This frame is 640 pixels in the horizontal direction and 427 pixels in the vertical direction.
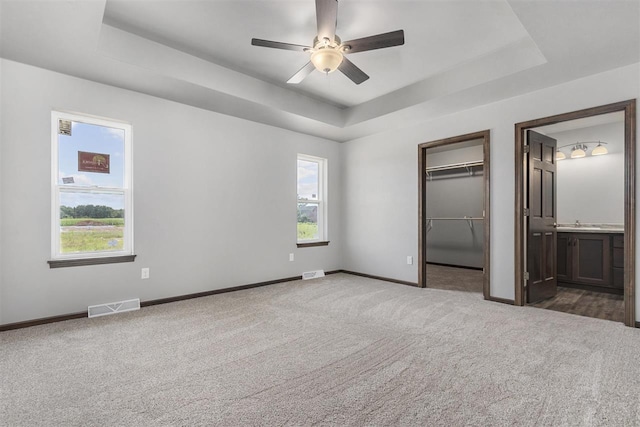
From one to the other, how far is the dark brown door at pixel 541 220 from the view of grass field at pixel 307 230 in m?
3.22

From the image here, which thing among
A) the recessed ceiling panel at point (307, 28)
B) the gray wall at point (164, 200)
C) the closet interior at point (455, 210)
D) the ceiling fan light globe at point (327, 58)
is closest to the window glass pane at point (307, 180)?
the gray wall at point (164, 200)

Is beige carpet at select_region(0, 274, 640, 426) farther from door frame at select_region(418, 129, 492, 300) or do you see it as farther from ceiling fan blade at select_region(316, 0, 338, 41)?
ceiling fan blade at select_region(316, 0, 338, 41)

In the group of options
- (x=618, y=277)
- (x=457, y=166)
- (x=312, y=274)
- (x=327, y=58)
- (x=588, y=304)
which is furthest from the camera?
(x=457, y=166)

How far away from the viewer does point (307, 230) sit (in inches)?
219

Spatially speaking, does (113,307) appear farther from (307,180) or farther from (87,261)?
(307,180)

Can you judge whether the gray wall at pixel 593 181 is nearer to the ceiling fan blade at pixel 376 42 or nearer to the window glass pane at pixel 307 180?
the window glass pane at pixel 307 180

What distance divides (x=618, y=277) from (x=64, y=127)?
6.98 metres

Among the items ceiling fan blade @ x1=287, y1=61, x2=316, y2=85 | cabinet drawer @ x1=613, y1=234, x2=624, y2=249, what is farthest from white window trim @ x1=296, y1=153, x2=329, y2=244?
cabinet drawer @ x1=613, y1=234, x2=624, y2=249

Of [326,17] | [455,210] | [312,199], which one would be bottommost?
[455,210]

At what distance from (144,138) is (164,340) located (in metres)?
2.31

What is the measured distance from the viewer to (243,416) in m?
1.64

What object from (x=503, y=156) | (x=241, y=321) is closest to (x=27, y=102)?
(x=241, y=321)

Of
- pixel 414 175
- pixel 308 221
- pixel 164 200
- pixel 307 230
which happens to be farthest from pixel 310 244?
pixel 164 200

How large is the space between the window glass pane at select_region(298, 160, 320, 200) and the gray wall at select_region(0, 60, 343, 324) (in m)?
0.26
